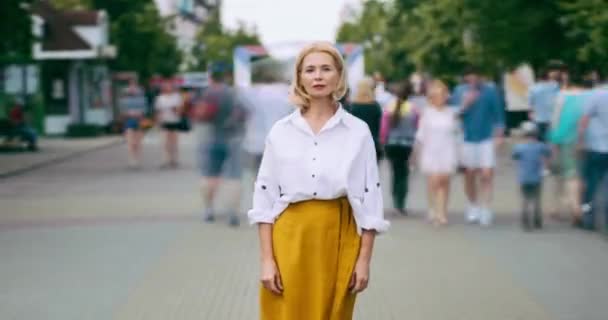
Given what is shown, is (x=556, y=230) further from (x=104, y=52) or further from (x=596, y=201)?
(x=104, y=52)

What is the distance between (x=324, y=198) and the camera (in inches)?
172

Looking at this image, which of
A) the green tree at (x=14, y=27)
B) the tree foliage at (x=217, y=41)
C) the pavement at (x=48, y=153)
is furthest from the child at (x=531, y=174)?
the tree foliage at (x=217, y=41)

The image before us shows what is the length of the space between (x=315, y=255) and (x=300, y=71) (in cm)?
72

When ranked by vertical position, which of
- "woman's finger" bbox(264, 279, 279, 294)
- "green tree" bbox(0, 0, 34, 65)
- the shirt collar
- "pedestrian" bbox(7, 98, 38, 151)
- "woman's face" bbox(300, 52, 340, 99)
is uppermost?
"green tree" bbox(0, 0, 34, 65)

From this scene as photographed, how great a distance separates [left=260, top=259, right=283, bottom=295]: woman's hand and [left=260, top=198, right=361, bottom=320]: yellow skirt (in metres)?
0.02

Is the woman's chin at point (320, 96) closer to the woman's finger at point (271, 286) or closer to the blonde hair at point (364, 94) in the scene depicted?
the woman's finger at point (271, 286)

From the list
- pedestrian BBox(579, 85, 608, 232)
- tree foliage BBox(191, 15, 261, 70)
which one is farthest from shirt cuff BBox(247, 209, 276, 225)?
tree foliage BBox(191, 15, 261, 70)

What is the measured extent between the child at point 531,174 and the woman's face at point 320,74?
27.0 ft

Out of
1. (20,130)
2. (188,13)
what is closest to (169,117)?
(20,130)

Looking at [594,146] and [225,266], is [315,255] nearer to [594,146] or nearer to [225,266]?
[225,266]

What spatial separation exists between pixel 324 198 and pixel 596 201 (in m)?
8.49

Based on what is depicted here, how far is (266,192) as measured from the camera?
445cm

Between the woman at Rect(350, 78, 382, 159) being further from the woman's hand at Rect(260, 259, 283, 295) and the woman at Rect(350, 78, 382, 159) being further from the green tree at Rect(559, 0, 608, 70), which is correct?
the woman's hand at Rect(260, 259, 283, 295)

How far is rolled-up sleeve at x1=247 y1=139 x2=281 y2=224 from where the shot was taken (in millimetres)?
4434
